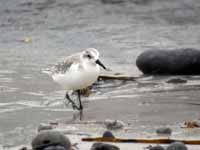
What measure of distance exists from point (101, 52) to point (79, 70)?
5.94 m

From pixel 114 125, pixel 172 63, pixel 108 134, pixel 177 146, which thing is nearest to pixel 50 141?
pixel 108 134

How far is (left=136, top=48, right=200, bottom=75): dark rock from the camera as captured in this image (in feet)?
41.7

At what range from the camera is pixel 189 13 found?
19875mm

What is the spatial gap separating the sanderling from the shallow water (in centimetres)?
32

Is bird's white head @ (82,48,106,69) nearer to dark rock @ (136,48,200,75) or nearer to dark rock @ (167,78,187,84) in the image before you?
dark rock @ (167,78,187,84)

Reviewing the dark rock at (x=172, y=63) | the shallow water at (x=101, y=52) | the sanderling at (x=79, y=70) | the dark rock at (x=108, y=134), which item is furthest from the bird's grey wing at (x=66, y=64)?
the dark rock at (x=172, y=63)

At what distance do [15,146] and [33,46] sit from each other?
9.79 m

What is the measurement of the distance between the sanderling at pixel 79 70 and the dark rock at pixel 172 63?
9.71 ft

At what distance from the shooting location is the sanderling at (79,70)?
973 cm

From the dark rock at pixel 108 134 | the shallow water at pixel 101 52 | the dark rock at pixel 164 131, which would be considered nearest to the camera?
the dark rock at pixel 108 134

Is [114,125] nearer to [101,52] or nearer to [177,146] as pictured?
[177,146]

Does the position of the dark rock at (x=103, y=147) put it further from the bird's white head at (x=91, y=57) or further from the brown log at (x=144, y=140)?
the bird's white head at (x=91, y=57)

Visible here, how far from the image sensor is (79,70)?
981 centimetres

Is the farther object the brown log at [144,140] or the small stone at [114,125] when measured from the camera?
the small stone at [114,125]
